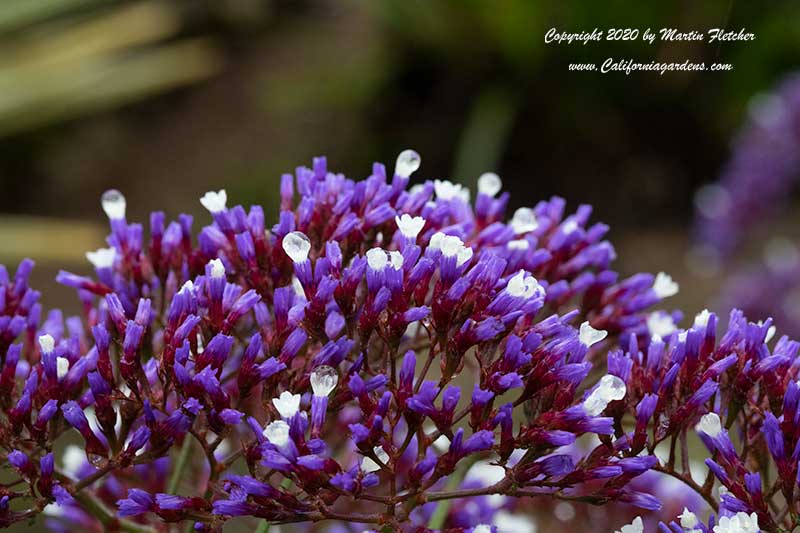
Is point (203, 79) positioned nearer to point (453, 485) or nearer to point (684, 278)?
point (684, 278)

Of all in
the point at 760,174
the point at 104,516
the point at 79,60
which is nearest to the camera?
the point at 104,516

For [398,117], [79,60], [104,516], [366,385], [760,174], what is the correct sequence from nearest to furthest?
[366,385], [104,516], [760,174], [79,60], [398,117]

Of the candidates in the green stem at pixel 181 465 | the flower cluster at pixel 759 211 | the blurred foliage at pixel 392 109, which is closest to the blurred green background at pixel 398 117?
the blurred foliage at pixel 392 109

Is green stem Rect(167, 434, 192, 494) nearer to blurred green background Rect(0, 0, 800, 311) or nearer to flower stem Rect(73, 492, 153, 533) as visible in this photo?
flower stem Rect(73, 492, 153, 533)

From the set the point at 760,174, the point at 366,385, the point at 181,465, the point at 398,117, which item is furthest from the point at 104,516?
the point at 398,117

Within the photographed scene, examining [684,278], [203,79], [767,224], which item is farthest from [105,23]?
[767,224]

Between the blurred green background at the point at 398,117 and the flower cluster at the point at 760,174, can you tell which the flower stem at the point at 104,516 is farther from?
the blurred green background at the point at 398,117

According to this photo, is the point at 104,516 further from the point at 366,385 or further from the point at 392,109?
the point at 392,109

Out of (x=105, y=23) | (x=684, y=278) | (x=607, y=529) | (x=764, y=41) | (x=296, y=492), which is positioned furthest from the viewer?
(x=105, y=23)
